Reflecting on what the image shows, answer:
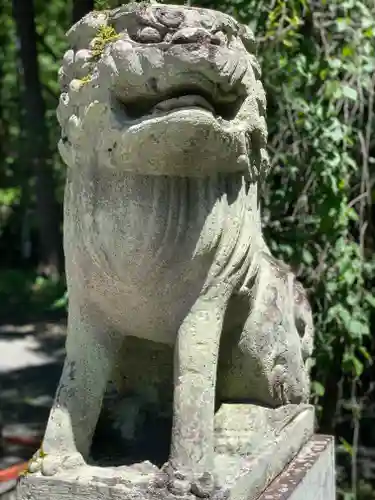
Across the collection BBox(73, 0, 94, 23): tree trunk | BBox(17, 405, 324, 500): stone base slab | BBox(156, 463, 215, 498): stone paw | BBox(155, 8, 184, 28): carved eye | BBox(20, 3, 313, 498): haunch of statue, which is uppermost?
BBox(155, 8, 184, 28): carved eye

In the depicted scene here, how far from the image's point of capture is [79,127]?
1735mm

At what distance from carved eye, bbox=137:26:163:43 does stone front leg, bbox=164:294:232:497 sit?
1.91 feet

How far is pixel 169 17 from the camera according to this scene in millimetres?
1646

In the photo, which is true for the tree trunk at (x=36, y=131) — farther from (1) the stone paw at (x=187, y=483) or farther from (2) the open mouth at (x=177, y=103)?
(1) the stone paw at (x=187, y=483)

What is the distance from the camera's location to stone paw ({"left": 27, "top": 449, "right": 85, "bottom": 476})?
180cm

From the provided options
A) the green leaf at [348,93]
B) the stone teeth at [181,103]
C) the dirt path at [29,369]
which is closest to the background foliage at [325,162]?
the green leaf at [348,93]

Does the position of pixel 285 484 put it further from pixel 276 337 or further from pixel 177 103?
pixel 177 103

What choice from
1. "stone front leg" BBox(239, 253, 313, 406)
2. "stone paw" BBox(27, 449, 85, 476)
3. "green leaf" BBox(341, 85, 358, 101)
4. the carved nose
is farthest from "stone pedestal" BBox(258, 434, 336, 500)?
"green leaf" BBox(341, 85, 358, 101)

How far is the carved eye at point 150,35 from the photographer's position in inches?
64.1

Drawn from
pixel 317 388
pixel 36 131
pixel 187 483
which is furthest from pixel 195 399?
pixel 36 131

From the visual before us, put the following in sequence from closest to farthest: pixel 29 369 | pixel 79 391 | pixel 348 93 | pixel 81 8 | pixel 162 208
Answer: pixel 162 208 → pixel 79 391 → pixel 348 93 → pixel 81 8 → pixel 29 369

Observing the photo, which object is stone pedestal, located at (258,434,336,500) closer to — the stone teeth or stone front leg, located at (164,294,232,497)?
stone front leg, located at (164,294,232,497)

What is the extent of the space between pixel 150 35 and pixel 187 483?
0.97 metres

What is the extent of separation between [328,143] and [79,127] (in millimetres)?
1985
